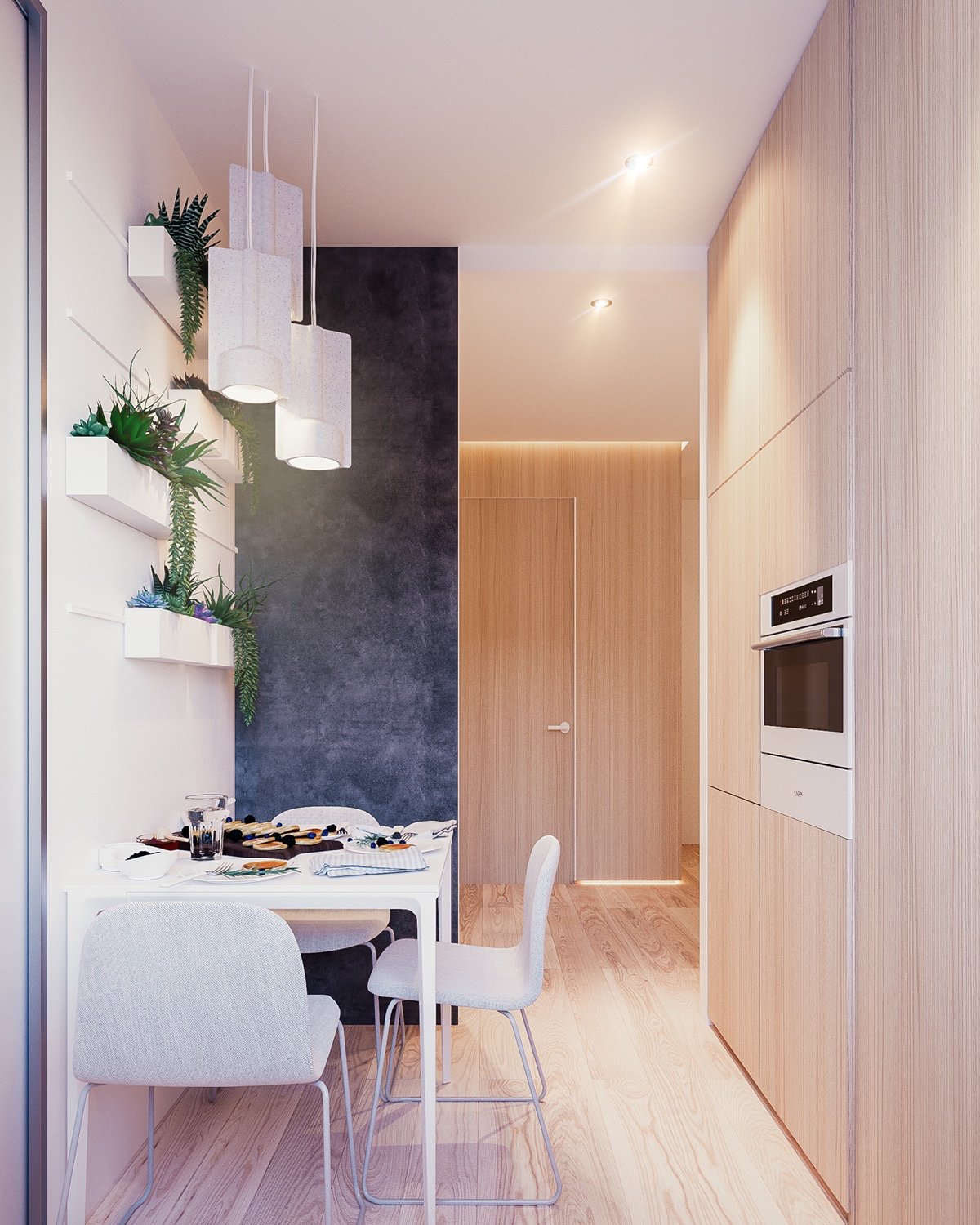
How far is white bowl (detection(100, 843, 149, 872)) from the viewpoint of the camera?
2111 millimetres

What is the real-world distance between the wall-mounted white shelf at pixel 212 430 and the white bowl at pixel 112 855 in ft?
3.50

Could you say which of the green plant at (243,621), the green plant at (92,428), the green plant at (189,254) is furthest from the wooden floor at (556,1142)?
the green plant at (189,254)

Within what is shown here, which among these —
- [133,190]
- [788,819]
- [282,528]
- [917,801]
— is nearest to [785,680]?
[788,819]

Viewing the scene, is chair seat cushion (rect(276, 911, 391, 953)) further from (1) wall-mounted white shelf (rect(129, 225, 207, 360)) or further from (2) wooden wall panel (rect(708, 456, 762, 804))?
(1) wall-mounted white shelf (rect(129, 225, 207, 360))

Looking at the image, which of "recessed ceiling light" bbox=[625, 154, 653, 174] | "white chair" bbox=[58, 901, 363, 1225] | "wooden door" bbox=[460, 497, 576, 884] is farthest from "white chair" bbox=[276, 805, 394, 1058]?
"wooden door" bbox=[460, 497, 576, 884]

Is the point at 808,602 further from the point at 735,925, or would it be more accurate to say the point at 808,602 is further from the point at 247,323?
the point at 247,323

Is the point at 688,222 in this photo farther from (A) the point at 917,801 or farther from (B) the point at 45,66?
(A) the point at 917,801

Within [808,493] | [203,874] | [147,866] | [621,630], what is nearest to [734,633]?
[808,493]

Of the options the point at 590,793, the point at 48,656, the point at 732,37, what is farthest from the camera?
the point at 590,793

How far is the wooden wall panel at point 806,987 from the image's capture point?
2068mm

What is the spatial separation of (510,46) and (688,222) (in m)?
1.13

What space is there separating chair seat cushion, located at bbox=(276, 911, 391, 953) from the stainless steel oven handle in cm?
138

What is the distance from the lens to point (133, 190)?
8.09 ft

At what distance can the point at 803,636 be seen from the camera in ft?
7.45
